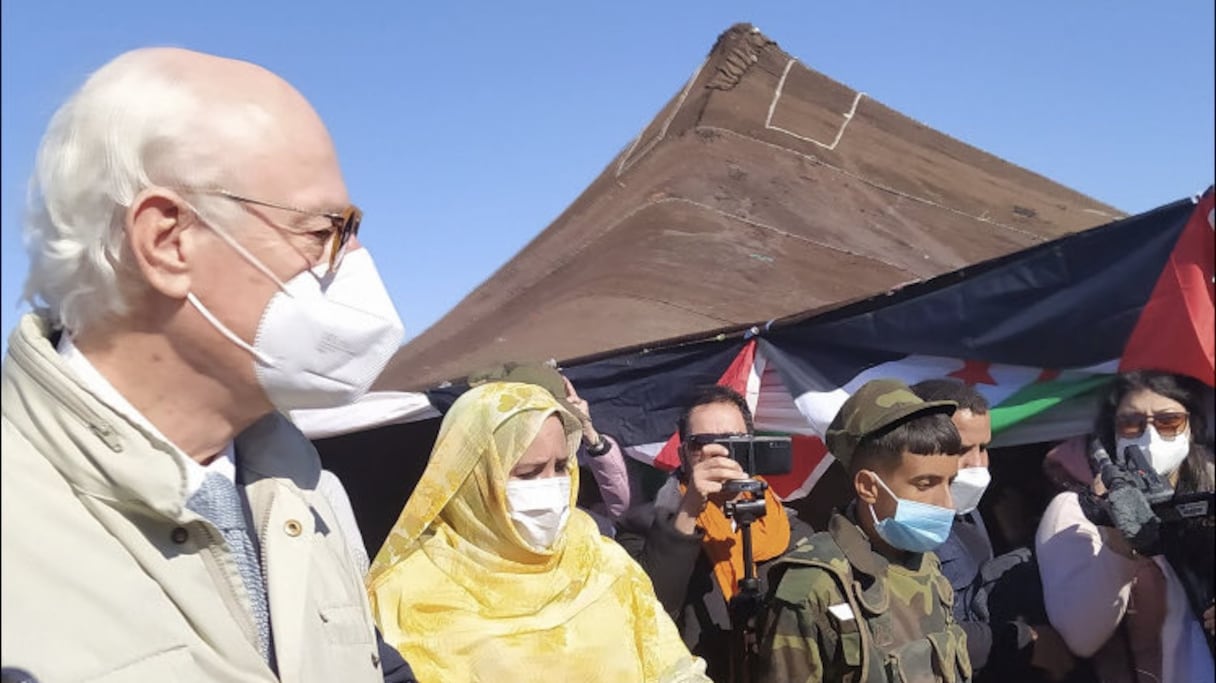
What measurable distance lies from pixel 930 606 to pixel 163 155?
2.21 m

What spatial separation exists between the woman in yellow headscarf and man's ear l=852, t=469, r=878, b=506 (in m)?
0.66

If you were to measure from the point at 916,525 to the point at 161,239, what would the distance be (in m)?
2.10

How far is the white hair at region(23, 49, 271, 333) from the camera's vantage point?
118 centimetres

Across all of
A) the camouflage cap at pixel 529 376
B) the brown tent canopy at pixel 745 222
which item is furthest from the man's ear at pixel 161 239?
the brown tent canopy at pixel 745 222

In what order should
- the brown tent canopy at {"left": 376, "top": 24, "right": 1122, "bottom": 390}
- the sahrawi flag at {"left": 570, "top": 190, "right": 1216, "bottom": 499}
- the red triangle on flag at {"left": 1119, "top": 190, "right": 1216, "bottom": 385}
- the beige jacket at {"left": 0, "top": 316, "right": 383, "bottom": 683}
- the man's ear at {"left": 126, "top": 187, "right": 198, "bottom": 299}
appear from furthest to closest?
the brown tent canopy at {"left": 376, "top": 24, "right": 1122, "bottom": 390} < the sahrawi flag at {"left": 570, "top": 190, "right": 1216, "bottom": 499} < the red triangle on flag at {"left": 1119, "top": 190, "right": 1216, "bottom": 385} < the man's ear at {"left": 126, "top": 187, "right": 198, "bottom": 299} < the beige jacket at {"left": 0, "top": 316, "right": 383, "bottom": 683}

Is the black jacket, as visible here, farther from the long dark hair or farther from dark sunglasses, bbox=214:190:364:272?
dark sunglasses, bbox=214:190:364:272

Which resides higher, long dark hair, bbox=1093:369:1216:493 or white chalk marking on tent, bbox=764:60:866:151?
white chalk marking on tent, bbox=764:60:866:151

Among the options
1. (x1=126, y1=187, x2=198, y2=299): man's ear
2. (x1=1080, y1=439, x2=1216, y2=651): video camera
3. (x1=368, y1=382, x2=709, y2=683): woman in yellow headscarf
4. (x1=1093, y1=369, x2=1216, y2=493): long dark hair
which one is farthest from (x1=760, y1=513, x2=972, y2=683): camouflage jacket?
(x1=126, y1=187, x2=198, y2=299): man's ear

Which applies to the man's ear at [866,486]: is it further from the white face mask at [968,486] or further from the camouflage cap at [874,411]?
the white face mask at [968,486]

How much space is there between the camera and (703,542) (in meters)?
3.26

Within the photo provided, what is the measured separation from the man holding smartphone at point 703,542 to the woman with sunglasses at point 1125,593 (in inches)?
34.0

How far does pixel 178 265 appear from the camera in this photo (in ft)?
3.94

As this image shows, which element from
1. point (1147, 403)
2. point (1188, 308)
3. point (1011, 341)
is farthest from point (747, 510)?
point (1188, 308)

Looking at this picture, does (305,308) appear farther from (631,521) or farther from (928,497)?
(631,521)
